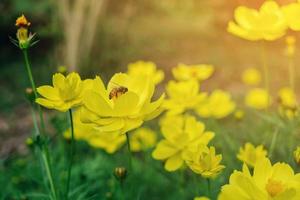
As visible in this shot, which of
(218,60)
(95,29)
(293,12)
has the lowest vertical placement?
(218,60)

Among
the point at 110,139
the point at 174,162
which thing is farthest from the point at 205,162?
the point at 110,139

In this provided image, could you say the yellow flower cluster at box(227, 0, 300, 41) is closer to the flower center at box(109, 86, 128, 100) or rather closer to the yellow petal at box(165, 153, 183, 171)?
the yellow petal at box(165, 153, 183, 171)

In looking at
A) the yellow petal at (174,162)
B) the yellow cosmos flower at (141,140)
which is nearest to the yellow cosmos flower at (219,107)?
the yellow cosmos flower at (141,140)

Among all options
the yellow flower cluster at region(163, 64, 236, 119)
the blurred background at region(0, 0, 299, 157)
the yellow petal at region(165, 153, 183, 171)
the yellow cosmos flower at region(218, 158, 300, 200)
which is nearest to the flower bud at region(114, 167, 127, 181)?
the yellow petal at region(165, 153, 183, 171)

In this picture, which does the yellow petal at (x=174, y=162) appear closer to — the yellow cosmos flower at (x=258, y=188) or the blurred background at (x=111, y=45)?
the yellow cosmos flower at (x=258, y=188)

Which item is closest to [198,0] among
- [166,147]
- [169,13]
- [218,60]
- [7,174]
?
[169,13]

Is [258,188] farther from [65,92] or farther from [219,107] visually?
[219,107]

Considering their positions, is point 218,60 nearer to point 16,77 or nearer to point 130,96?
point 16,77
